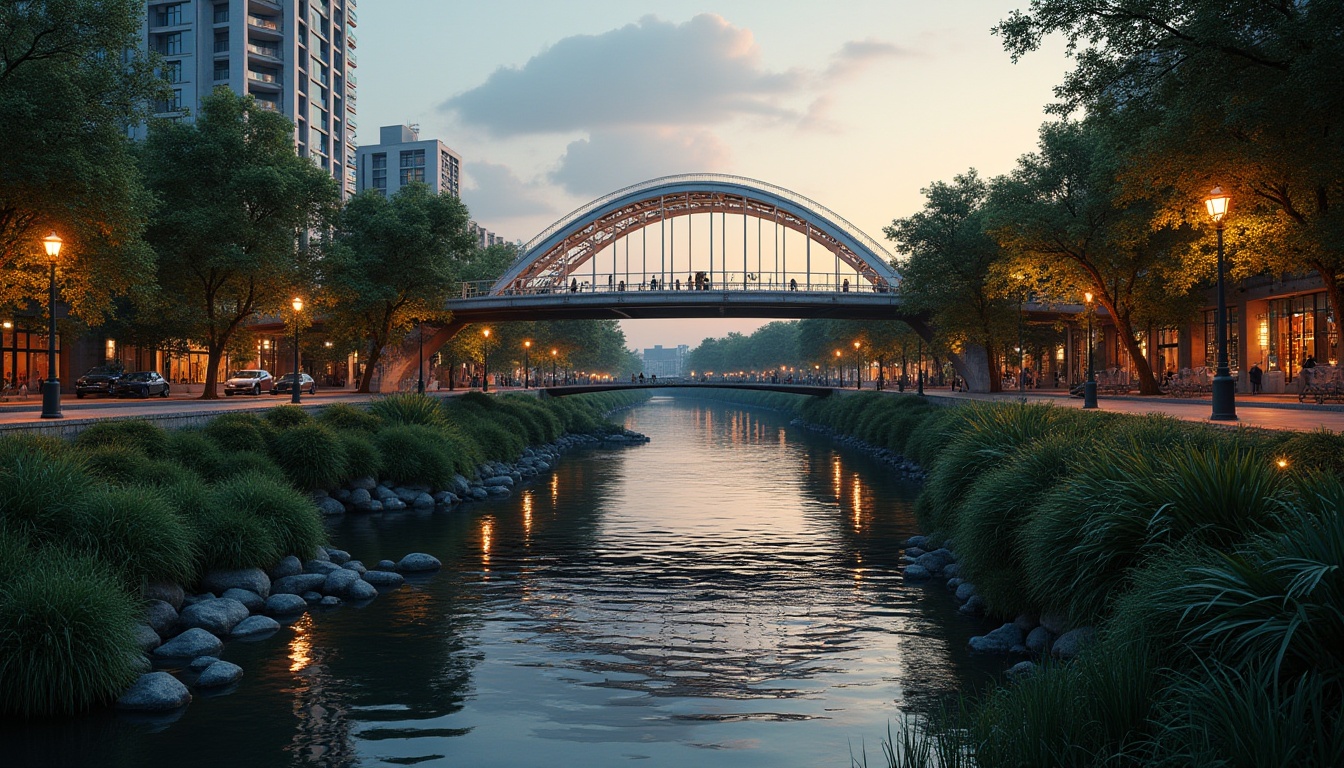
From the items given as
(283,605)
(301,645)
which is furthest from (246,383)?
(301,645)

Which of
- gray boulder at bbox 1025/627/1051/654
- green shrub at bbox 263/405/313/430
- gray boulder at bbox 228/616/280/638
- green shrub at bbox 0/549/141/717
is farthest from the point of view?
green shrub at bbox 263/405/313/430

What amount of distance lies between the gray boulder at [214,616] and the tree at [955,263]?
4571 cm

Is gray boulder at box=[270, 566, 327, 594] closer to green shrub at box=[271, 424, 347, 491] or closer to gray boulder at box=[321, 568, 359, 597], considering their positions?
gray boulder at box=[321, 568, 359, 597]

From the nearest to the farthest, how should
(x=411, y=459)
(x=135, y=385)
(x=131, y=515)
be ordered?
1. (x=131, y=515)
2. (x=411, y=459)
3. (x=135, y=385)

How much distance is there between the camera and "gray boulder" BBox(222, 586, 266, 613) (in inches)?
629

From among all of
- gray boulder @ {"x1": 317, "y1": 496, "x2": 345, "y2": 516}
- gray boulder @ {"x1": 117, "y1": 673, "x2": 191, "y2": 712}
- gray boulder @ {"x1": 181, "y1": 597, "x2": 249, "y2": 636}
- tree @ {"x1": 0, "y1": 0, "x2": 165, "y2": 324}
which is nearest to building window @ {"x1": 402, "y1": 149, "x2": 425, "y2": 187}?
tree @ {"x1": 0, "y1": 0, "x2": 165, "y2": 324}

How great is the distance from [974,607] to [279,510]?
12798 millimetres

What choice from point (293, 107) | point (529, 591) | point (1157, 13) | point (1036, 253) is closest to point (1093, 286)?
point (1036, 253)

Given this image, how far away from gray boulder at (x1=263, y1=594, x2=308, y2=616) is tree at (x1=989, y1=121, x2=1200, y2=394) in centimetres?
3459

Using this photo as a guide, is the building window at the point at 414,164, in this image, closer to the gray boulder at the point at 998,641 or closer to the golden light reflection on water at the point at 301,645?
the golden light reflection on water at the point at 301,645

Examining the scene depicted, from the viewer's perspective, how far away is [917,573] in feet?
63.9

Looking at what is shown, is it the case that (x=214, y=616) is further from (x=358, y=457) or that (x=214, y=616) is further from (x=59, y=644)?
(x=358, y=457)

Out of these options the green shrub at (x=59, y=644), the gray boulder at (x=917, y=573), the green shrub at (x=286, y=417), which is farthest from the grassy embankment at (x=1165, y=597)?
the green shrub at (x=286, y=417)

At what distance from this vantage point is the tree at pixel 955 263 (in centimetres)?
5494
